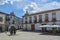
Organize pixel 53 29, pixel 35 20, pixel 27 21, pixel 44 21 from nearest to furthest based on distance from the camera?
pixel 53 29, pixel 44 21, pixel 35 20, pixel 27 21

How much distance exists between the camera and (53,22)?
133 feet

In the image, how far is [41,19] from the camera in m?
44.2

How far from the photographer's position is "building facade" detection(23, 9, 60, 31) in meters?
40.3

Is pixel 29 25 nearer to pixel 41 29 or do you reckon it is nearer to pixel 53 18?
pixel 41 29

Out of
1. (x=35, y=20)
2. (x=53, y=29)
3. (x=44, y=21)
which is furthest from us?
(x=35, y=20)

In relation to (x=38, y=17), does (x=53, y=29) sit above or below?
below

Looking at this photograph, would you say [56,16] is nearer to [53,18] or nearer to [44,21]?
[53,18]

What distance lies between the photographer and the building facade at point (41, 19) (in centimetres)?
4031

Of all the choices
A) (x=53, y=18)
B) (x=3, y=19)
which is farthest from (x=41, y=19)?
(x=3, y=19)

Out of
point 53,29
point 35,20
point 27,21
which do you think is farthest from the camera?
point 27,21


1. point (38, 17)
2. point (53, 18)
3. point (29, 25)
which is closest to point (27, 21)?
point (29, 25)

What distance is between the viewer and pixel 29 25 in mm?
49562

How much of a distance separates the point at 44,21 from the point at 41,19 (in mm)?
1333

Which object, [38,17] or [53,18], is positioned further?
[38,17]
